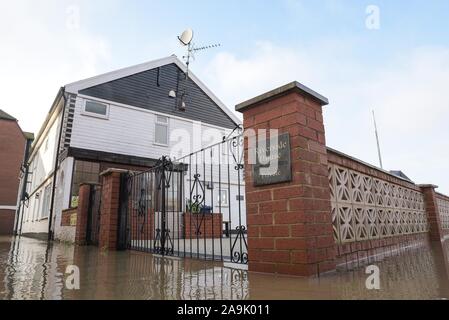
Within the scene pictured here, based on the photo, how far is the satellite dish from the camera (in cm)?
1342

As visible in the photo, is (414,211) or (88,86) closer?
(414,211)

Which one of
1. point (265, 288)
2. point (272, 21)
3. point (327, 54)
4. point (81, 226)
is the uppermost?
point (272, 21)

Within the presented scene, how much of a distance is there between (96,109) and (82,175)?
10.2 ft

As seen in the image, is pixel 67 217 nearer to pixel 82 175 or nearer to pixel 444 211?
pixel 82 175

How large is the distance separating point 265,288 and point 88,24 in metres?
5.76

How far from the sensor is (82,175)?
10336 mm

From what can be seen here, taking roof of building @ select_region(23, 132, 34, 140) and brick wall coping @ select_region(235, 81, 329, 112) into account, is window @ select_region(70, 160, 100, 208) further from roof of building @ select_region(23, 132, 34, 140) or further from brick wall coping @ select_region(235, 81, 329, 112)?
roof of building @ select_region(23, 132, 34, 140)

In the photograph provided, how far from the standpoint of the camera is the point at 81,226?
7719 mm

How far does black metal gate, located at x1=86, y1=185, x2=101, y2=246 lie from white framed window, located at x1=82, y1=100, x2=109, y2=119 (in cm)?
493

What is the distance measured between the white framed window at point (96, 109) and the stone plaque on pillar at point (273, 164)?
1036cm

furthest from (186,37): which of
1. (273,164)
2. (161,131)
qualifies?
(273,164)

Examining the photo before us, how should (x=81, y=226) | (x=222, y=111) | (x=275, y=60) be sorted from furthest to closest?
(x=222, y=111) < (x=81, y=226) < (x=275, y=60)
